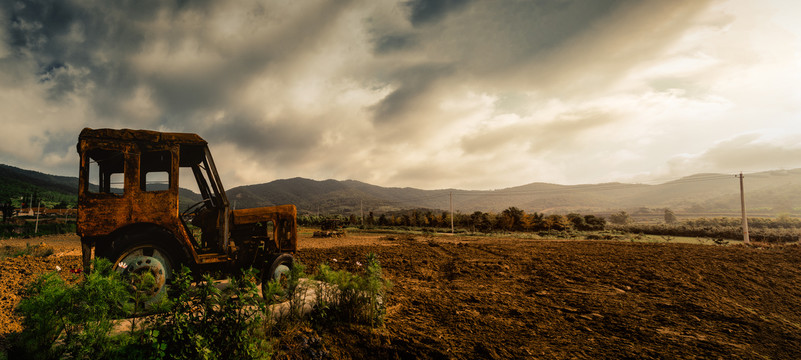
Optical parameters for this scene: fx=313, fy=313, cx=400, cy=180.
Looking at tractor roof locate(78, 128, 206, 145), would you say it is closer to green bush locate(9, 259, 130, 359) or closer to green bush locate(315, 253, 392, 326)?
green bush locate(9, 259, 130, 359)

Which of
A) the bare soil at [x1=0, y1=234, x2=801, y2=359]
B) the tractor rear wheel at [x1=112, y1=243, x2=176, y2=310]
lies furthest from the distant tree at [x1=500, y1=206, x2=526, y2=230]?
the tractor rear wheel at [x1=112, y1=243, x2=176, y2=310]

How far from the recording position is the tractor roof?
16.7 feet

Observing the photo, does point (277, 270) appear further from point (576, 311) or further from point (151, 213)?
point (576, 311)

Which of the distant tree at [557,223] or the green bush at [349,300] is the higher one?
the green bush at [349,300]

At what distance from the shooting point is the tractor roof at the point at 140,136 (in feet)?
16.7

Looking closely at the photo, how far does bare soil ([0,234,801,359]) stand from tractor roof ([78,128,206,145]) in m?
3.08

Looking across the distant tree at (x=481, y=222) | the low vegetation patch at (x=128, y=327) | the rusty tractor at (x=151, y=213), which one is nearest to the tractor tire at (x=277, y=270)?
the rusty tractor at (x=151, y=213)

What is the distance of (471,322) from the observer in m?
5.73

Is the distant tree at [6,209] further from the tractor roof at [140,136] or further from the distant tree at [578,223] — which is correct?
the distant tree at [578,223]

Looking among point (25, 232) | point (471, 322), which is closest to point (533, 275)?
point (471, 322)

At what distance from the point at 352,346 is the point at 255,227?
3968 mm

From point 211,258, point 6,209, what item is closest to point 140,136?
point 211,258

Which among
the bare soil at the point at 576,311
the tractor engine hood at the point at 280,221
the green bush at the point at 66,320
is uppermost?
the tractor engine hood at the point at 280,221

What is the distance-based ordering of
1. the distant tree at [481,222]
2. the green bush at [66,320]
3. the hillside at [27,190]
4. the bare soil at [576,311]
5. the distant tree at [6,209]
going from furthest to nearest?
the hillside at [27,190] → the distant tree at [481,222] → the distant tree at [6,209] → the bare soil at [576,311] → the green bush at [66,320]
